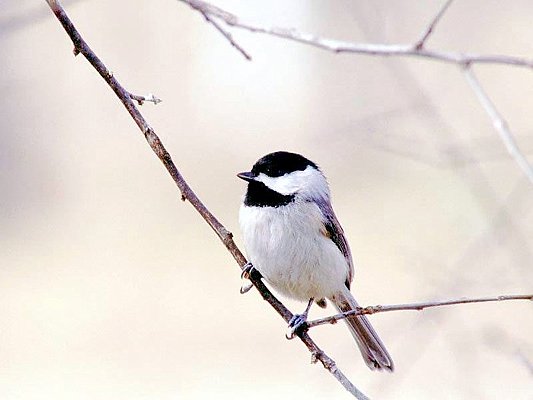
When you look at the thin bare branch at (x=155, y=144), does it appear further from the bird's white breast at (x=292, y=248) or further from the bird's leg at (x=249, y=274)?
the bird's white breast at (x=292, y=248)

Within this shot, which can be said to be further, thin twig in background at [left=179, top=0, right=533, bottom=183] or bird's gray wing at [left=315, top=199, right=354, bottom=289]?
bird's gray wing at [left=315, top=199, right=354, bottom=289]

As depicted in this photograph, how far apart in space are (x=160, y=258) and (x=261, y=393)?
338 centimetres

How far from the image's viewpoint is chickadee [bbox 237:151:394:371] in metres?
4.02

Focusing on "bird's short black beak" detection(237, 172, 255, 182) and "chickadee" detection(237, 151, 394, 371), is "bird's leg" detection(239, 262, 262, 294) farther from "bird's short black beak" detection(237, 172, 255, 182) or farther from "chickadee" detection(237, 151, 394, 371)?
"bird's short black beak" detection(237, 172, 255, 182)

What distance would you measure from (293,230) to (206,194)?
8.17m

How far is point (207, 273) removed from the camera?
10.3 m

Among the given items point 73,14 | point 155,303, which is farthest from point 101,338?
point 73,14

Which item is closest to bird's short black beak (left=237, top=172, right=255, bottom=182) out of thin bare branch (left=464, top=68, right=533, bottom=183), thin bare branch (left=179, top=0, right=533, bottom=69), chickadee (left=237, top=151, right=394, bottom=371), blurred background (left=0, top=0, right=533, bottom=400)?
chickadee (left=237, top=151, right=394, bottom=371)

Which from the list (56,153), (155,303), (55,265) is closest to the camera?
(155,303)

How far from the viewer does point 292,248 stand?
405cm

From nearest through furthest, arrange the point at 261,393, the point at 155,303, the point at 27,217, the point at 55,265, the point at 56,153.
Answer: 1. the point at 261,393
2. the point at 155,303
3. the point at 55,265
4. the point at 27,217
5. the point at 56,153

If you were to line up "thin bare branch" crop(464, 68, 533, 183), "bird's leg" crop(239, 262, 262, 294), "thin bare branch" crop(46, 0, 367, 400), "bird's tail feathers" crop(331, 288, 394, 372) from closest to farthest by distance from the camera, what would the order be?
"thin bare branch" crop(464, 68, 533, 183), "thin bare branch" crop(46, 0, 367, 400), "bird's leg" crop(239, 262, 262, 294), "bird's tail feathers" crop(331, 288, 394, 372)

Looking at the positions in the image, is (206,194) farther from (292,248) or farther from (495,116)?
(495,116)

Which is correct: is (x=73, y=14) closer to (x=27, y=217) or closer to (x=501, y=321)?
(x=27, y=217)
